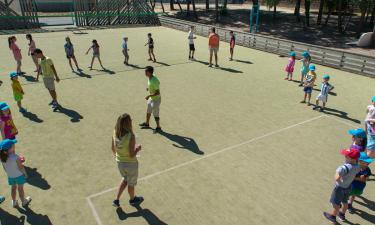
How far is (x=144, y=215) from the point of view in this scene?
6.00 m

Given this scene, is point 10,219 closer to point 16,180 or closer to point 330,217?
point 16,180

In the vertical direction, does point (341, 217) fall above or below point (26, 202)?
below

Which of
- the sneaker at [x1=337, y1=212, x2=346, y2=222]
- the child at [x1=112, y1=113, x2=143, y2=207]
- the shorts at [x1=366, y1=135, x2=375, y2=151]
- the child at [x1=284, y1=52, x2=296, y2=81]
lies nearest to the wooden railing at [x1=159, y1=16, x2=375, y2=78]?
the child at [x1=284, y1=52, x2=296, y2=81]

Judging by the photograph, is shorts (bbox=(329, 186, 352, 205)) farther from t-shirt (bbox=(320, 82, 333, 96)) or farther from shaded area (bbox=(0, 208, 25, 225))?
shaded area (bbox=(0, 208, 25, 225))

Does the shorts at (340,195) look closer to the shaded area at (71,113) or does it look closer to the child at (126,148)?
the child at (126,148)

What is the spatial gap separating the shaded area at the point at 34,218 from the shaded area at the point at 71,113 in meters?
4.41

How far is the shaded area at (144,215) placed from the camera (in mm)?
5867

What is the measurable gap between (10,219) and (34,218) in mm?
465

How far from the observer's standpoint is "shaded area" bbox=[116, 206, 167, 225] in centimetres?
587

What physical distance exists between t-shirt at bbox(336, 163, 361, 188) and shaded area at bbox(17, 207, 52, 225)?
219 inches

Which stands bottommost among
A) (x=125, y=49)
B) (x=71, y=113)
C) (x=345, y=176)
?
(x=71, y=113)

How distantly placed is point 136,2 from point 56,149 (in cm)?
2851

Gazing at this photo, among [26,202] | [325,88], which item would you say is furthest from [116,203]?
[325,88]

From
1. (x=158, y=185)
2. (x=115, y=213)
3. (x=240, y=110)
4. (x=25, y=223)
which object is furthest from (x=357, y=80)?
(x=25, y=223)
